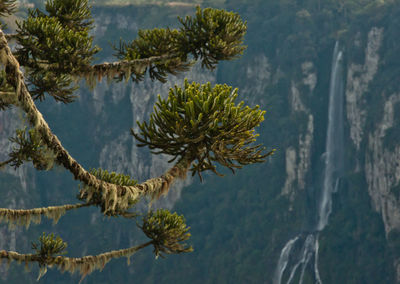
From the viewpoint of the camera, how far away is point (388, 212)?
143 m

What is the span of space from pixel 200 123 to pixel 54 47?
6900 millimetres

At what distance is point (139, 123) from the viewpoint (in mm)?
11531

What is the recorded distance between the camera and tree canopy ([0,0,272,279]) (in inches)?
493

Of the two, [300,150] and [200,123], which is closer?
[200,123]

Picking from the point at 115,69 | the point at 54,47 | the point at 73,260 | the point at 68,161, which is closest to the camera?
the point at 68,161

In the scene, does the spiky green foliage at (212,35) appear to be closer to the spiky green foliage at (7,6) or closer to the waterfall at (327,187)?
the spiky green foliage at (7,6)

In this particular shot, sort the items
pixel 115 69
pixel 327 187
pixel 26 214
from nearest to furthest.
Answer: pixel 26 214 → pixel 115 69 → pixel 327 187

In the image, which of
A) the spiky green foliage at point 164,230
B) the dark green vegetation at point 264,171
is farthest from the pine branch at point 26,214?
the dark green vegetation at point 264,171

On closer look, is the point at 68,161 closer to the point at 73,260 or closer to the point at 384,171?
the point at 73,260

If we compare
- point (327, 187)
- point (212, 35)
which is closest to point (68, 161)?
point (212, 35)

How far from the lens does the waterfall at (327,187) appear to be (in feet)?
459

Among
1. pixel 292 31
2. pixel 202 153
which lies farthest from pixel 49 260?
pixel 292 31

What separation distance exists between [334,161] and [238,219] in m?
30.1

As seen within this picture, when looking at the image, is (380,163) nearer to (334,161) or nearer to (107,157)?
(334,161)
